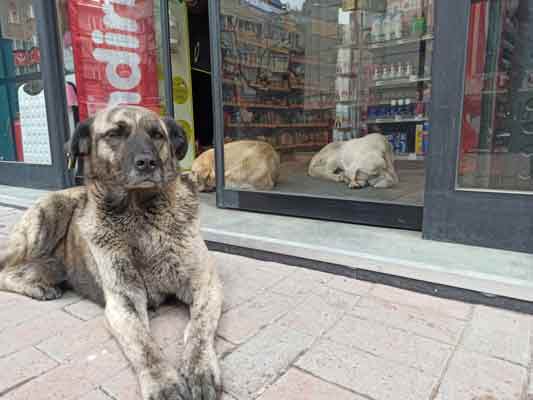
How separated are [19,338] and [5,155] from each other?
5.12m

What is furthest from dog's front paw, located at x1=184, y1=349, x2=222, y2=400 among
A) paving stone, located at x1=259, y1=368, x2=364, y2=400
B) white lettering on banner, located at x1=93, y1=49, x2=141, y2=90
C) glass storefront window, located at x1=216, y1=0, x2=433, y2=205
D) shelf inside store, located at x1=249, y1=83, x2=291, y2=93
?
white lettering on banner, located at x1=93, y1=49, x2=141, y2=90

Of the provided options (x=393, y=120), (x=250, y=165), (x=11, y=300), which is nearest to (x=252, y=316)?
(x=11, y=300)

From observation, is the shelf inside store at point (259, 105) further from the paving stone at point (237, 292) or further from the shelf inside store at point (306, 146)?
the paving stone at point (237, 292)

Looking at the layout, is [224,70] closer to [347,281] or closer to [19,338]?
[347,281]

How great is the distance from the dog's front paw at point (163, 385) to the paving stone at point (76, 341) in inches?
17.1

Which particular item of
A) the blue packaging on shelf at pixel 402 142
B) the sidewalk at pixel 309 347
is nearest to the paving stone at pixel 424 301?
the sidewalk at pixel 309 347

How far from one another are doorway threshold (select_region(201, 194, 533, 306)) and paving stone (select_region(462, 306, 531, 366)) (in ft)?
0.35

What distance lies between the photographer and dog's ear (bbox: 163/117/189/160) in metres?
1.96

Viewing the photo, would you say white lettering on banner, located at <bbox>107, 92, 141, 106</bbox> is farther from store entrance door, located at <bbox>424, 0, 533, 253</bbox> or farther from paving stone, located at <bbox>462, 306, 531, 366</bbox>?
paving stone, located at <bbox>462, 306, 531, 366</bbox>

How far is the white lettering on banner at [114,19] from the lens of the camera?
4055 millimetres

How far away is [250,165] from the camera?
13.0ft

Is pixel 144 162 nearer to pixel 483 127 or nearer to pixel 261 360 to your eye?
pixel 261 360

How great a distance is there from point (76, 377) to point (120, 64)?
381 cm

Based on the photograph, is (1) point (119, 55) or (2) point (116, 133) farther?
(1) point (119, 55)
